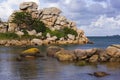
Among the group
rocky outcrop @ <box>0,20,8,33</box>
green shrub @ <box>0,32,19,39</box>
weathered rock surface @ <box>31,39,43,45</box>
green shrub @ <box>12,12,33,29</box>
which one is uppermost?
green shrub @ <box>12,12,33,29</box>

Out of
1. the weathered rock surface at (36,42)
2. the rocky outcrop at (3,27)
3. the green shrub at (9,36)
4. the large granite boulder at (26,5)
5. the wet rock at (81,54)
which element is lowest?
the wet rock at (81,54)

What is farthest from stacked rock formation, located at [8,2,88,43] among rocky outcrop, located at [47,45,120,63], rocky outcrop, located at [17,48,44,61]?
rocky outcrop, located at [47,45,120,63]

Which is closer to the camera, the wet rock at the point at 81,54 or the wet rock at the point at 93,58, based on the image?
Result: the wet rock at the point at 93,58

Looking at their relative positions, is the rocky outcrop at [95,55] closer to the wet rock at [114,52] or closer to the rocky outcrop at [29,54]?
the wet rock at [114,52]

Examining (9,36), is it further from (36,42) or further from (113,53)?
(113,53)

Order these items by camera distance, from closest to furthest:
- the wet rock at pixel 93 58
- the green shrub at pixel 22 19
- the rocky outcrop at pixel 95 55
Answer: the wet rock at pixel 93 58 → the rocky outcrop at pixel 95 55 → the green shrub at pixel 22 19

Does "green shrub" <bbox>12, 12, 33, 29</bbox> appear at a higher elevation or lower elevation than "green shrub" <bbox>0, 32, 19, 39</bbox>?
higher

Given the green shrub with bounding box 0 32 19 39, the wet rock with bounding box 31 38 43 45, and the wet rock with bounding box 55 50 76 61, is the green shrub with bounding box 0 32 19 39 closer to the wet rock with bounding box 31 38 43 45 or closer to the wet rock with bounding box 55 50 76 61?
the wet rock with bounding box 31 38 43 45

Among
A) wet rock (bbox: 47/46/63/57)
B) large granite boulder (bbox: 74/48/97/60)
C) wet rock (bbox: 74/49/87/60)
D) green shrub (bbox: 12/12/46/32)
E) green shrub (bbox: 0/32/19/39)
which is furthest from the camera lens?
green shrub (bbox: 12/12/46/32)

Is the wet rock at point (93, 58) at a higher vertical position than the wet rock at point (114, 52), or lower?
lower

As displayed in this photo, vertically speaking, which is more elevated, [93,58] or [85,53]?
[85,53]

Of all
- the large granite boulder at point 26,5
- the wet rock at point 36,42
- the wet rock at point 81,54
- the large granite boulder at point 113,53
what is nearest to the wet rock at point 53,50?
the wet rock at point 81,54

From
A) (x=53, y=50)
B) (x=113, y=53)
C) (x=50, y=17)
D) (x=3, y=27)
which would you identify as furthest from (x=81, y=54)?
(x=50, y=17)

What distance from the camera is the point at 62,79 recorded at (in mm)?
48062
